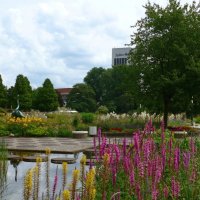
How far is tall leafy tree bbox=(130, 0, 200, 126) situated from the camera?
26.2m

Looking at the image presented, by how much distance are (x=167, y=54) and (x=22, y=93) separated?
44.5 meters

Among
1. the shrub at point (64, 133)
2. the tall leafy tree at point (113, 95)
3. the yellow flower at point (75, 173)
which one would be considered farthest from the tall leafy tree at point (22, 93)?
the yellow flower at point (75, 173)

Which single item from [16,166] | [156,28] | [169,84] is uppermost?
[156,28]

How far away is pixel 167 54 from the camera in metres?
26.8

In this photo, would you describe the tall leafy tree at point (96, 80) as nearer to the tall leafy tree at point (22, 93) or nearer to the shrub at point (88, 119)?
the tall leafy tree at point (22, 93)

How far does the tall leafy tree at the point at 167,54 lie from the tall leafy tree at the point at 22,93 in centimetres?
4148

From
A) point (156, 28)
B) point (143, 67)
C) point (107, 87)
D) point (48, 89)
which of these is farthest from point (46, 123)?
point (107, 87)

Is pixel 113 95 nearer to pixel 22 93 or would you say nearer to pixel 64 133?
pixel 22 93

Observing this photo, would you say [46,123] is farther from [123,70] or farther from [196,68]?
[196,68]

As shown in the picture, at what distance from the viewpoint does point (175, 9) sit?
2731 centimetres

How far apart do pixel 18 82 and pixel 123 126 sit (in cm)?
4341

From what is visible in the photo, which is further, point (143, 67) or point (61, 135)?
point (143, 67)

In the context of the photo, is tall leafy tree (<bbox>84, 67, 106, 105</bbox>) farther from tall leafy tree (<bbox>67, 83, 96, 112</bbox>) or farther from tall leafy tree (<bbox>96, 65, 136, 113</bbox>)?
tall leafy tree (<bbox>67, 83, 96, 112</bbox>)

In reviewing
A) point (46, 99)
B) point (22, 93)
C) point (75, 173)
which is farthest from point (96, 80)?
point (75, 173)
